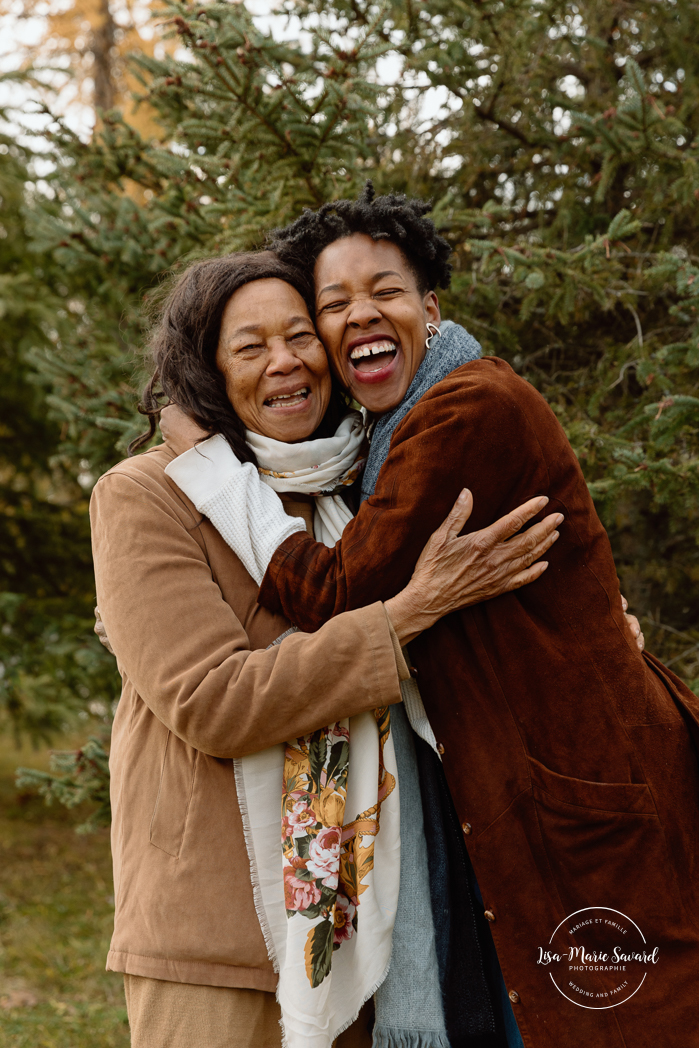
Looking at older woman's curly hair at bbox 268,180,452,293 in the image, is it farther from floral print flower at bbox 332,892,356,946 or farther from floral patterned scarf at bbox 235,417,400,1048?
floral print flower at bbox 332,892,356,946

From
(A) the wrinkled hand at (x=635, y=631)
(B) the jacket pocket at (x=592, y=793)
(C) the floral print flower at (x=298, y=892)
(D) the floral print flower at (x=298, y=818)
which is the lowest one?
(C) the floral print flower at (x=298, y=892)

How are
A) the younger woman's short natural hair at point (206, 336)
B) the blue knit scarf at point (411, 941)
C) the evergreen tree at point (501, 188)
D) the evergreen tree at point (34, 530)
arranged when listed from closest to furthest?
the blue knit scarf at point (411, 941)
the younger woman's short natural hair at point (206, 336)
the evergreen tree at point (501, 188)
the evergreen tree at point (34, 530)

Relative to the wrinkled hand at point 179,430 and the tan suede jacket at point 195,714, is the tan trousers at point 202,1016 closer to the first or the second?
the tan suede jacket at point 195,714

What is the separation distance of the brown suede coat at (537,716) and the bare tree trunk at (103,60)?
7975mm

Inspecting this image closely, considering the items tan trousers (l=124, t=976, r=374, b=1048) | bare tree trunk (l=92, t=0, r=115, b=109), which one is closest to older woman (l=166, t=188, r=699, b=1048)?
tan trousers (l=124, t=976, r=374, b=1048)

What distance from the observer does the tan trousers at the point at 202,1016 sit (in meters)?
1.69

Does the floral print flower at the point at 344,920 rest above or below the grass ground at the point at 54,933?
above

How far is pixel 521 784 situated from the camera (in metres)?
1.73

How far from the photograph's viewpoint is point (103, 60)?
833 cm

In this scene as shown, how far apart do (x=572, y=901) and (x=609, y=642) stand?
1.74 ft

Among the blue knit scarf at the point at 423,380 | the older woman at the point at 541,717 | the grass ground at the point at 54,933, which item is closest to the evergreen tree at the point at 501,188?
the blue knit scarf at the point at 423,380

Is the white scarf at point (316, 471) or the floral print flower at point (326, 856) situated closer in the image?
the floral print flower at point (326, 856)

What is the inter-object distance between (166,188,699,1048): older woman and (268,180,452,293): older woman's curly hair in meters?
0.44

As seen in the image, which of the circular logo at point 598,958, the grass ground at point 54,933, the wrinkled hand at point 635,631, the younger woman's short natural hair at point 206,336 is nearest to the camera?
the circular logo at point 598,958
